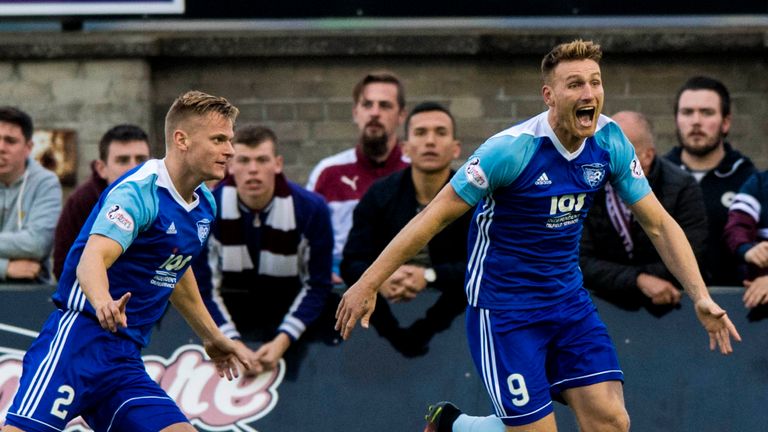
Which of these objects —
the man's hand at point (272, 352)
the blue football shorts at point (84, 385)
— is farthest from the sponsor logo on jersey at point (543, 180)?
the man's hand at point (272, 352)

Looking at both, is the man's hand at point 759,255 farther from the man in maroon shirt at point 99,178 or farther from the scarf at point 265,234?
the man in maroon shirt at point 99,178

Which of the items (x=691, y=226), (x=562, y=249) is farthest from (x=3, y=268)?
(x=691, y=226)

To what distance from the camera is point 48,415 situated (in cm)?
596

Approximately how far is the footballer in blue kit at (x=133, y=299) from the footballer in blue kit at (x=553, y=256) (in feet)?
4.05

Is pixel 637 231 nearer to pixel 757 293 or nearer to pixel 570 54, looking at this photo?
pixel 757 293

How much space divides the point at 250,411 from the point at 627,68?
16.0ft

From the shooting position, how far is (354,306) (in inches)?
226

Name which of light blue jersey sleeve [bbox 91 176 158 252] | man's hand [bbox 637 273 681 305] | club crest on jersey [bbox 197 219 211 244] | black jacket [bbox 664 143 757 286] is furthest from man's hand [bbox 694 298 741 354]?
light blue jersey sleeve [bbox 91 176 158 252]

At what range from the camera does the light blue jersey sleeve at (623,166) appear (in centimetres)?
630

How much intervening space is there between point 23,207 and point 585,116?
3.72 meters

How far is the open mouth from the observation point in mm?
6043

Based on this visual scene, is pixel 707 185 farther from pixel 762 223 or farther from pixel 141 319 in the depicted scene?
pixel 141 319

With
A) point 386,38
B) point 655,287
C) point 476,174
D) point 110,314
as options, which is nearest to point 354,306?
point 476,174

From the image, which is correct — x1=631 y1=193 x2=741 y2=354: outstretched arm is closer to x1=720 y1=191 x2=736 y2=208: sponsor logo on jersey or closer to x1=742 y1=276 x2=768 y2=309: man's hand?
x1=742 y1=276 x2=768 y2=309: man's hand
